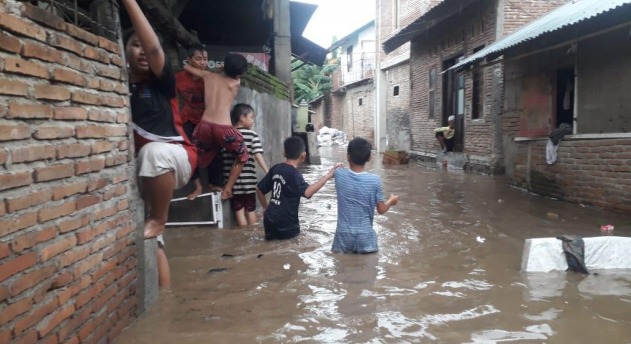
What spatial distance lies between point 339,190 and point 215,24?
28.2 ft

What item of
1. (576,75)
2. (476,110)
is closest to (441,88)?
(476,110)

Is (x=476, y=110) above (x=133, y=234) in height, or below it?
above

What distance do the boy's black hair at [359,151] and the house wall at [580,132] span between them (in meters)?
4.17

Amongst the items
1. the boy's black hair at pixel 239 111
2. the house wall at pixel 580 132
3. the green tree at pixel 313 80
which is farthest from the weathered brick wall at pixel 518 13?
the green tree at pixel 313 80

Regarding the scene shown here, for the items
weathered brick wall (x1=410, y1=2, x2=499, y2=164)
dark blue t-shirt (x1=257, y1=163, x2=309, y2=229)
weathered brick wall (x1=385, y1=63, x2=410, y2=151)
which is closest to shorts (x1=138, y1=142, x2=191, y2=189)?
dark blue t-shirt (x1=257, y1=163, x2=309, y2=229)

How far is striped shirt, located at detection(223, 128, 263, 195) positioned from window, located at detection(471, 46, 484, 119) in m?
9.07

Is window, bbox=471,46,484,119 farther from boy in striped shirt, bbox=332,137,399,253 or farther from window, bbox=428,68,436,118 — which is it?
boy in striped shirt, bbox=332,137,399,253

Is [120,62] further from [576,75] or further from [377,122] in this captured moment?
[377,122]

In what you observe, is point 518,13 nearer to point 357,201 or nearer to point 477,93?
point 477,93

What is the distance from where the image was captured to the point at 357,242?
15.0 ft

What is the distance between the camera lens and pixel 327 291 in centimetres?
363

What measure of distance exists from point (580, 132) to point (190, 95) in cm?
709

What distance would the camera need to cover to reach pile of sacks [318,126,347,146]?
107 ft

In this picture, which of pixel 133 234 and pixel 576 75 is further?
pixel 576 75
